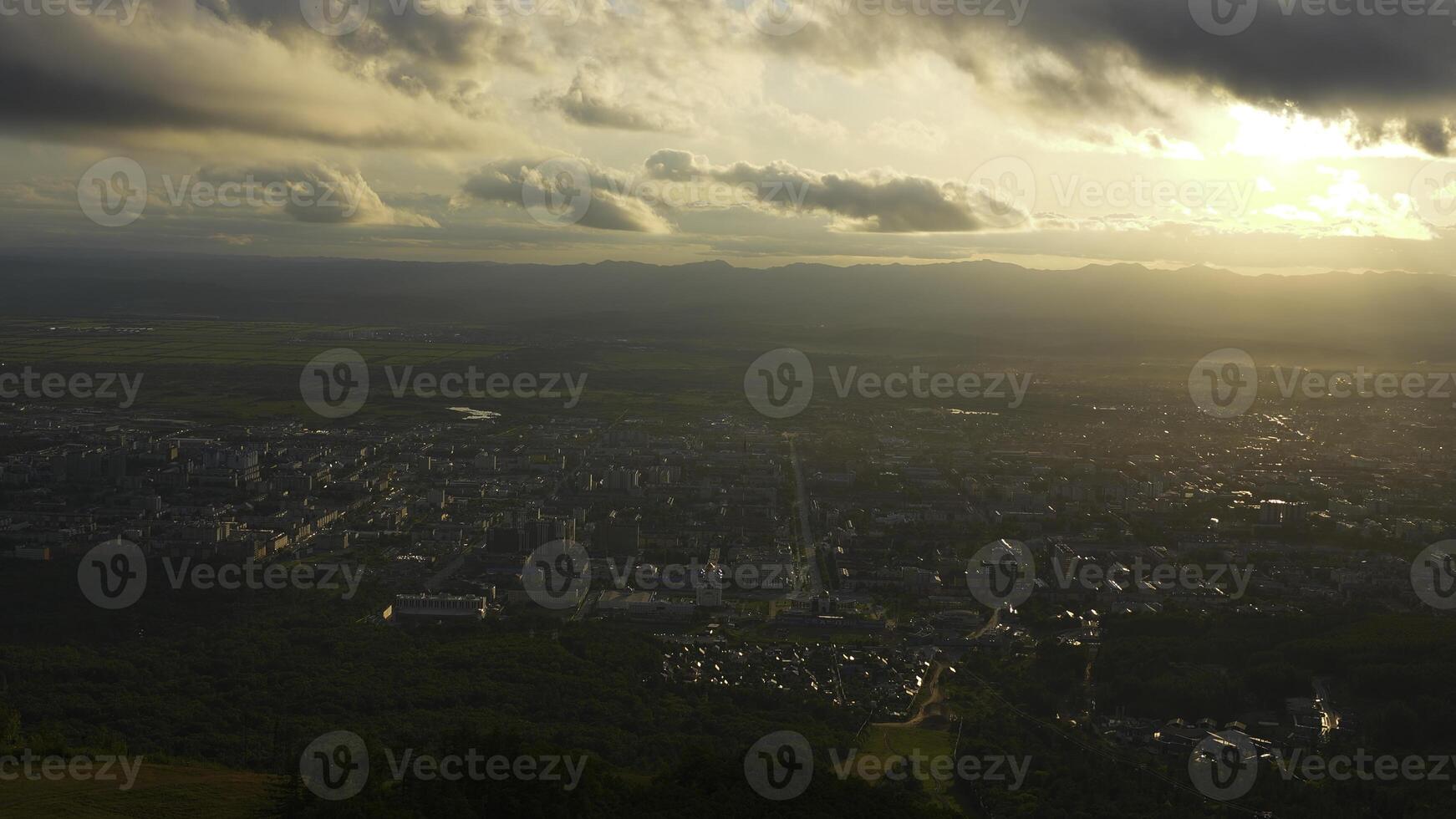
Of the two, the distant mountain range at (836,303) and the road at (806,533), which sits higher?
the distant mountain range at (836,303)

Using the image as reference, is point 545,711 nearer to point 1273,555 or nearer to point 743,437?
point 1273,555

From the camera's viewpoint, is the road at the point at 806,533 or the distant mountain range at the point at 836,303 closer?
the road at the point at 806,533

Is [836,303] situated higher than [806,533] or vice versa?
[836,303]

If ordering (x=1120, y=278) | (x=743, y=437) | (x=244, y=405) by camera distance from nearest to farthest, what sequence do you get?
(x=743, y=437)
(x=244, y=405)
(x=1120, y=278)

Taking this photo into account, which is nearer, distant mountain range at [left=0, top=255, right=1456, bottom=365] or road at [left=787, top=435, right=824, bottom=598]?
road at [left=787, top=435, right=824, bottom=598]

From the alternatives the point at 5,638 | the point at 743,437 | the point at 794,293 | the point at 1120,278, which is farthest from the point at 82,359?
the point at 1120,278

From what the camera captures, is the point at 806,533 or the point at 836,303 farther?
the point at 836,303

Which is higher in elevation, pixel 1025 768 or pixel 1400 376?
pixel 1400 376

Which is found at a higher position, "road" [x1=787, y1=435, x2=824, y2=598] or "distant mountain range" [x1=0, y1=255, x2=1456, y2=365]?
"distant mountain range" [x1=0, y1=255, x2=1456, y2=365]
